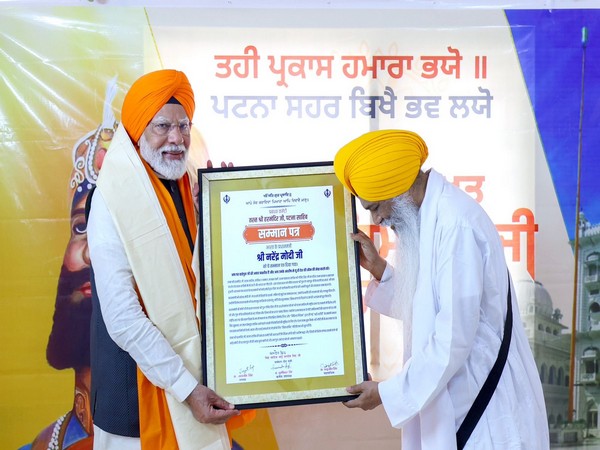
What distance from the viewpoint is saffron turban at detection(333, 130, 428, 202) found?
2.13m

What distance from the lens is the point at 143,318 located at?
7.49ft

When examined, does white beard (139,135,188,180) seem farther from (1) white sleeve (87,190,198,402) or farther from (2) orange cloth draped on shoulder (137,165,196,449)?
(1) white sleeve (87,190,198,402)

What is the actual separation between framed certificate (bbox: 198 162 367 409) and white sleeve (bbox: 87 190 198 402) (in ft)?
0.39

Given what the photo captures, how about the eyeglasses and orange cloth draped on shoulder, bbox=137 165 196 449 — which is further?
the eyeglasses

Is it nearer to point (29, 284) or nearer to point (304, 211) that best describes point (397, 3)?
point (304, 211)

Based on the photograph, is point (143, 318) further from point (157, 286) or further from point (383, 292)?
point (383, 292)

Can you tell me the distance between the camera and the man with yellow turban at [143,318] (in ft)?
7.48

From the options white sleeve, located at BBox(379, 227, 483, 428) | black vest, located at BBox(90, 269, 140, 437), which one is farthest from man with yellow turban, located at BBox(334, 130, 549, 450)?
black vest, located at BBox(90, 269, 140, 437)

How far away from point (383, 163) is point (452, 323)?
505mm

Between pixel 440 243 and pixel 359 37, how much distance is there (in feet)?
5.05

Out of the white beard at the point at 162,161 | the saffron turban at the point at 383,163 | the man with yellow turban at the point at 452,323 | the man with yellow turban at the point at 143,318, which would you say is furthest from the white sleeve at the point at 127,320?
the saffron turban at the point at 383,163

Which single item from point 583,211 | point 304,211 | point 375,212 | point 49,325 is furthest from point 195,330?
point 583,211

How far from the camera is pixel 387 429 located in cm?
340

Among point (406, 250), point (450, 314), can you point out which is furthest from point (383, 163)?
point (450, 314)
